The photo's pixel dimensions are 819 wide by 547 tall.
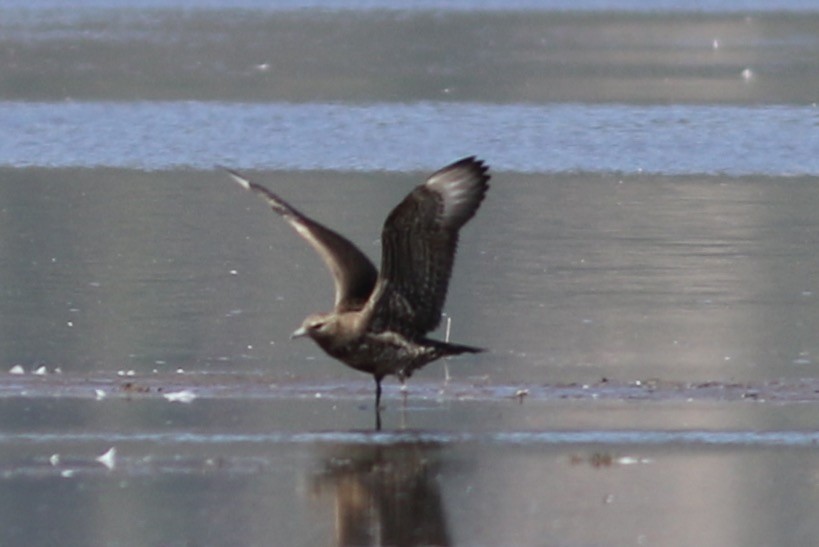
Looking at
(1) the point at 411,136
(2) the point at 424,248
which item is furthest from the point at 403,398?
(1) the point at 411,136

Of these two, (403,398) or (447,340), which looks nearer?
(403,398)

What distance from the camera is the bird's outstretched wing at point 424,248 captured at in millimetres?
7508

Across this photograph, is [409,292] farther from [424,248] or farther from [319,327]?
[319,327]

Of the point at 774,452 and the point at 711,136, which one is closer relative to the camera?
the point at 774,452

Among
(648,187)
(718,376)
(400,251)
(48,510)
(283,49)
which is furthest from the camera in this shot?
(283,49)

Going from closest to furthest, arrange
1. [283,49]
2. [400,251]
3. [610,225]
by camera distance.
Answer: [400,251]
[610,225]
[283,49]

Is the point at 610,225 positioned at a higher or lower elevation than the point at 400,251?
lower

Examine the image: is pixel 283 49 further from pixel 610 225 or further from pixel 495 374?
pixel 495 374

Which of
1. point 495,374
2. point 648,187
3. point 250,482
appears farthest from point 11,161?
point 250,482

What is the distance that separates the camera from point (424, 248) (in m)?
7.57

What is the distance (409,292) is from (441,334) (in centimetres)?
183

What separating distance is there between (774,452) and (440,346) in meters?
1.38

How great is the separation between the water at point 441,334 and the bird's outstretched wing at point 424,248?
0.39 m

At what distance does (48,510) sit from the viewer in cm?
626
